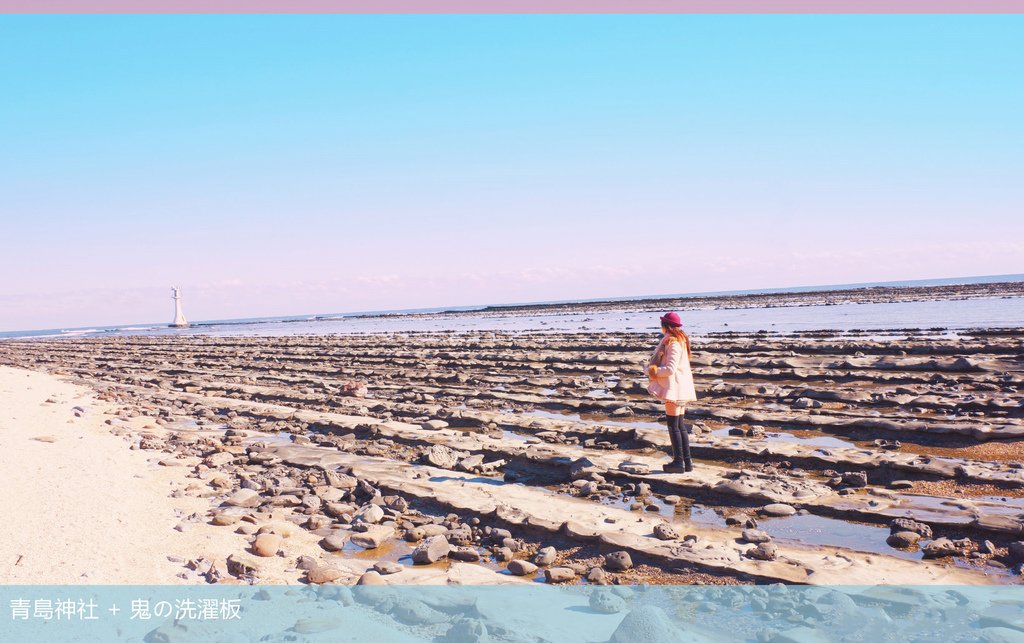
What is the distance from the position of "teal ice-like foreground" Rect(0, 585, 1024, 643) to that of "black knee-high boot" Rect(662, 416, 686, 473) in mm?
→ 3191

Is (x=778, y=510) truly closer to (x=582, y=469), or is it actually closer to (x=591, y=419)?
(x=582, y=469)

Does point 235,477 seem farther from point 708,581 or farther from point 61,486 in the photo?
point 708,581

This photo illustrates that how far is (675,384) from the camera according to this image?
8352mm

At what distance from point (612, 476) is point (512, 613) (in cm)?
369

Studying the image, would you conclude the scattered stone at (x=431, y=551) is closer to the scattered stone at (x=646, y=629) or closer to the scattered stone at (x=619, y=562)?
the scattered stone at (x=619, y=562)

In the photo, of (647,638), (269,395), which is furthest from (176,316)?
(647,638)

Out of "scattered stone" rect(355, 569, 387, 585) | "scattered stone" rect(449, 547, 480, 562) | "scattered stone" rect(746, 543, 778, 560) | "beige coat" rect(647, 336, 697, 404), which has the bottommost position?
"scattered stone" rect(449, 547, 480, 562)

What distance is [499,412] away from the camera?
13.7 m

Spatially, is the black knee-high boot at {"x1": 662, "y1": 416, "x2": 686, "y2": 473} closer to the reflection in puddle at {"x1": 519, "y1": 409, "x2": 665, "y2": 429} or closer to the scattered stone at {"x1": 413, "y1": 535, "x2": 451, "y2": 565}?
the reflection in puddle at {"x1": 519, "y1": 409, "x2": 665, "y2": 429}

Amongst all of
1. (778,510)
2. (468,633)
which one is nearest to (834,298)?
(778,510)

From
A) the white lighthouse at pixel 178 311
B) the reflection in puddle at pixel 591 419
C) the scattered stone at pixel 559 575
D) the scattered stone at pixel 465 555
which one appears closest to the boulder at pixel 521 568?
the scattered stone at pixel 559 575

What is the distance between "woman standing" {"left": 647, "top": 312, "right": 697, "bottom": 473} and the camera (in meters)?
8.29

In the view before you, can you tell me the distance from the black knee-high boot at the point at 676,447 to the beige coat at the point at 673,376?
248mm

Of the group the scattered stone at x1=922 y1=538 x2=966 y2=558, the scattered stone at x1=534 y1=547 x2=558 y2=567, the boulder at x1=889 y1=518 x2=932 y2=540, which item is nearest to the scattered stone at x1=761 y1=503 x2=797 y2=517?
the boulder at x1=889 y1=518 x2=932 y2=540
